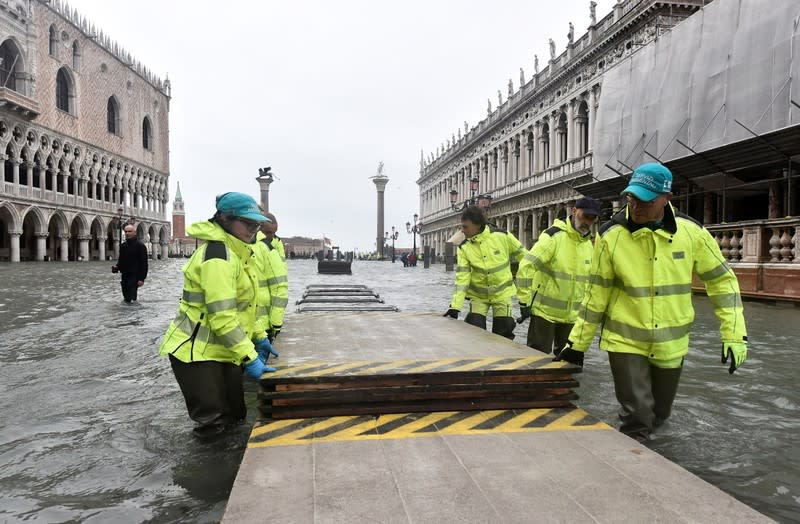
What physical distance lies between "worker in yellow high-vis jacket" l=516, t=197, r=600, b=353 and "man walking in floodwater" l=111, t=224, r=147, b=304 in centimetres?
918

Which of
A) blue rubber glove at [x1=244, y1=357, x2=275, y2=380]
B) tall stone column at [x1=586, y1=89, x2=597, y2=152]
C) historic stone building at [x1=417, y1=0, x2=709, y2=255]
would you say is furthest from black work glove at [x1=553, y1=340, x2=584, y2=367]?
tall stone column at [x1=586, y1=89, x2=597, y2=152]

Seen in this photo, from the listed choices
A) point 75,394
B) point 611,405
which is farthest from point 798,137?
point 75,394

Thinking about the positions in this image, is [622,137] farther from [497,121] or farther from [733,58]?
[497,121]

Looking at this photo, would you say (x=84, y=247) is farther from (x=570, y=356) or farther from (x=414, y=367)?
(x=570, y=356)

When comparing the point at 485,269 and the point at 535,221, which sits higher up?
the point at 535,221

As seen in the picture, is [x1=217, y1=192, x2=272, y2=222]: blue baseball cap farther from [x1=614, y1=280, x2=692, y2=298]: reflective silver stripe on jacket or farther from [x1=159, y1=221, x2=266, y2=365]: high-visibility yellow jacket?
[x1=614, y1=280, x2=692, y2=298]: reflective silver stripe on jacket

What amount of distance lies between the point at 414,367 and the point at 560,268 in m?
2.32

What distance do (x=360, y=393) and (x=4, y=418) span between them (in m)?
3.10

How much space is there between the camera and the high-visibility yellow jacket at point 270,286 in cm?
543

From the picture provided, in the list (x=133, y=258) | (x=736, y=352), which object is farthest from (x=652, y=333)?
(x=133, y=258)

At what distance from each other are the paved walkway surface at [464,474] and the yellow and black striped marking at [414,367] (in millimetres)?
269

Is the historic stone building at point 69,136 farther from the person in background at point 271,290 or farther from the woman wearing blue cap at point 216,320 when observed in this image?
the woman wearing blue cap at point 216,320

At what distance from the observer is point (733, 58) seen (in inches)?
665

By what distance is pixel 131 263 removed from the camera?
12234mm
